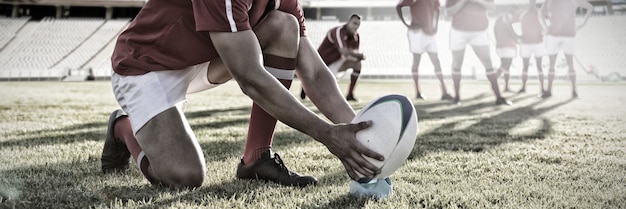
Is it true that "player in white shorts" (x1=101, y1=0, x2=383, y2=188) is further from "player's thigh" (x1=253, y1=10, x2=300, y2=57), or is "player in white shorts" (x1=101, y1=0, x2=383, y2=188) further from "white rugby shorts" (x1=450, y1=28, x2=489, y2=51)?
"white rugby shorts" (x1=450, y1=28, x2=489, y2=51)

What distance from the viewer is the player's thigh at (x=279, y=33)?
2.07m

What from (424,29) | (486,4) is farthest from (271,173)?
(424,29)

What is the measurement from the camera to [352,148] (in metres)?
1.51

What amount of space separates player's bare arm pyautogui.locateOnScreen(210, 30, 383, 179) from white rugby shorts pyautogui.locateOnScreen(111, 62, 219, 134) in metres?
0.57

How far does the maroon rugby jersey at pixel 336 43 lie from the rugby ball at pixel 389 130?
681 centimetres

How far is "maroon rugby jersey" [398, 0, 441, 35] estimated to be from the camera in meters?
8.39

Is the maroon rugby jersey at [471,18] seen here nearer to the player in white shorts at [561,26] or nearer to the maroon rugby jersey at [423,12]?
the maroon rugby jersey at [423,12]

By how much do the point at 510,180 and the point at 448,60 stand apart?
102ft

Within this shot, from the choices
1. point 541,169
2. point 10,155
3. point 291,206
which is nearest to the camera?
point 291,206

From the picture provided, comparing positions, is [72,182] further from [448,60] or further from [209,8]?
[448,60]

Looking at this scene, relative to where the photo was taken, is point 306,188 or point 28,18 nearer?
point 306,188

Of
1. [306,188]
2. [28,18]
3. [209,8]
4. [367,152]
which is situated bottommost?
[28,18]

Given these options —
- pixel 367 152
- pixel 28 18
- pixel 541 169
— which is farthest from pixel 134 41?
pixel 28 18

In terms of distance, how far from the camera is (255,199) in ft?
5.67
